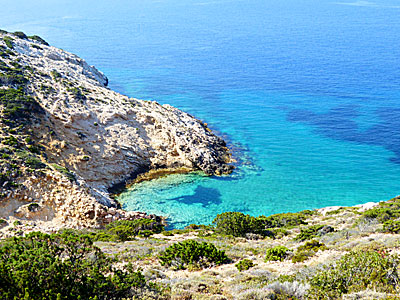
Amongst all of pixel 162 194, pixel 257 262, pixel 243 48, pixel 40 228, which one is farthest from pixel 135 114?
pixel 243 48

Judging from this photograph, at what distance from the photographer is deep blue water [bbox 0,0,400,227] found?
113 ft

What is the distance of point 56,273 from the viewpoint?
965cm

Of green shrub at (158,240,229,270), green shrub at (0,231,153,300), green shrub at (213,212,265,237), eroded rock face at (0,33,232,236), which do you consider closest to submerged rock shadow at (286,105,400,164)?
eroded rock face at (0,33,232,236)

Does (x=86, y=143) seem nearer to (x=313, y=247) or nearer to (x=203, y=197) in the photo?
(x=203, y=197)

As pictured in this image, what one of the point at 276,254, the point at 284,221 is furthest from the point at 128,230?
the point at 284,221

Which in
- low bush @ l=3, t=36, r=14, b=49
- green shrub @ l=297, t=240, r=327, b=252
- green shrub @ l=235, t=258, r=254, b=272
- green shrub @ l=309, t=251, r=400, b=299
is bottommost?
green shrub @ l=309, t=251, r=400, b=299

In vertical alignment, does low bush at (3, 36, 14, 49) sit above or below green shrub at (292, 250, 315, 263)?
above

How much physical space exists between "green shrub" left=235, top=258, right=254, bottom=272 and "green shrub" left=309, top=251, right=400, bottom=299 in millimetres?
4215

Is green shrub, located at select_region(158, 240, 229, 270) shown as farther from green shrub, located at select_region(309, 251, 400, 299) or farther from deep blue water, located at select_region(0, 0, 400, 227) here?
deep blue water, located at select_region(0, 0, 400, 227)

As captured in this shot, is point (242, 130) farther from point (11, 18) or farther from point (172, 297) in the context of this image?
point (11, 18)

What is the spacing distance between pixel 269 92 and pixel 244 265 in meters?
52.9

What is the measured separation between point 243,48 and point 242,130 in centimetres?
5497

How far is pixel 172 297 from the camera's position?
10555mm

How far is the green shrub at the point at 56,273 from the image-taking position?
30.1ft
